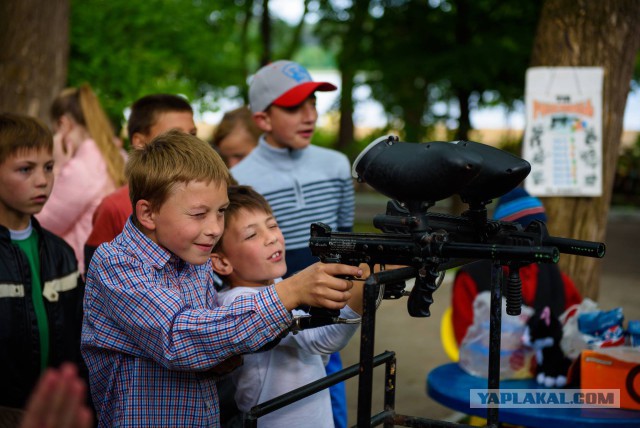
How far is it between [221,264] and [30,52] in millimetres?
4766

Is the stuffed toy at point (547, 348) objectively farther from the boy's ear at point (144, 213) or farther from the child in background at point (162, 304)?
the boy's ear at point (144, 213)

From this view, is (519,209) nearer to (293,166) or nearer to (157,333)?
(293,166)

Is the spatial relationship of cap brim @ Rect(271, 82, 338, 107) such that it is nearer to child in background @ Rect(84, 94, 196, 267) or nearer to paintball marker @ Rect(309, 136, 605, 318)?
child in background @ Rect(84, 94, 196, 267)

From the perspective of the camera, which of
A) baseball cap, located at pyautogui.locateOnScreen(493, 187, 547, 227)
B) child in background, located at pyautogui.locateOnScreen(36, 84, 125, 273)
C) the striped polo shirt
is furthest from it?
child in background, located at pyautogui.locateOnScreen(36, 84, 125, 273)

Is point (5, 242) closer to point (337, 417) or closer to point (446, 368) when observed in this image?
point (337, 417)

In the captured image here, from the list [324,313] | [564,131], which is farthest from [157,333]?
[564,131]

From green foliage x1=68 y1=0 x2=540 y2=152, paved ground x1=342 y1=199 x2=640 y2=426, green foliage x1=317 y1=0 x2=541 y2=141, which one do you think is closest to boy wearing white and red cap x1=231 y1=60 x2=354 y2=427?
paved ground x1=342 y1=199 x2=640 y2=426

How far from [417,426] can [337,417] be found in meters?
1.05

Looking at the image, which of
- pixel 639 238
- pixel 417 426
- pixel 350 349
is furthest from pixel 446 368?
pixel 639 238

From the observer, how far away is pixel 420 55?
36.7ft

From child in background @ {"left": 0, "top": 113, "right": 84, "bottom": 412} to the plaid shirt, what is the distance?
788 millimetres

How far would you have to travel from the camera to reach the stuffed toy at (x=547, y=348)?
326 centimetres

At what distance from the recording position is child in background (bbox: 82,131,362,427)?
6.52ft

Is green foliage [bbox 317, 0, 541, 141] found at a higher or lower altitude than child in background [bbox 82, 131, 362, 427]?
higher
